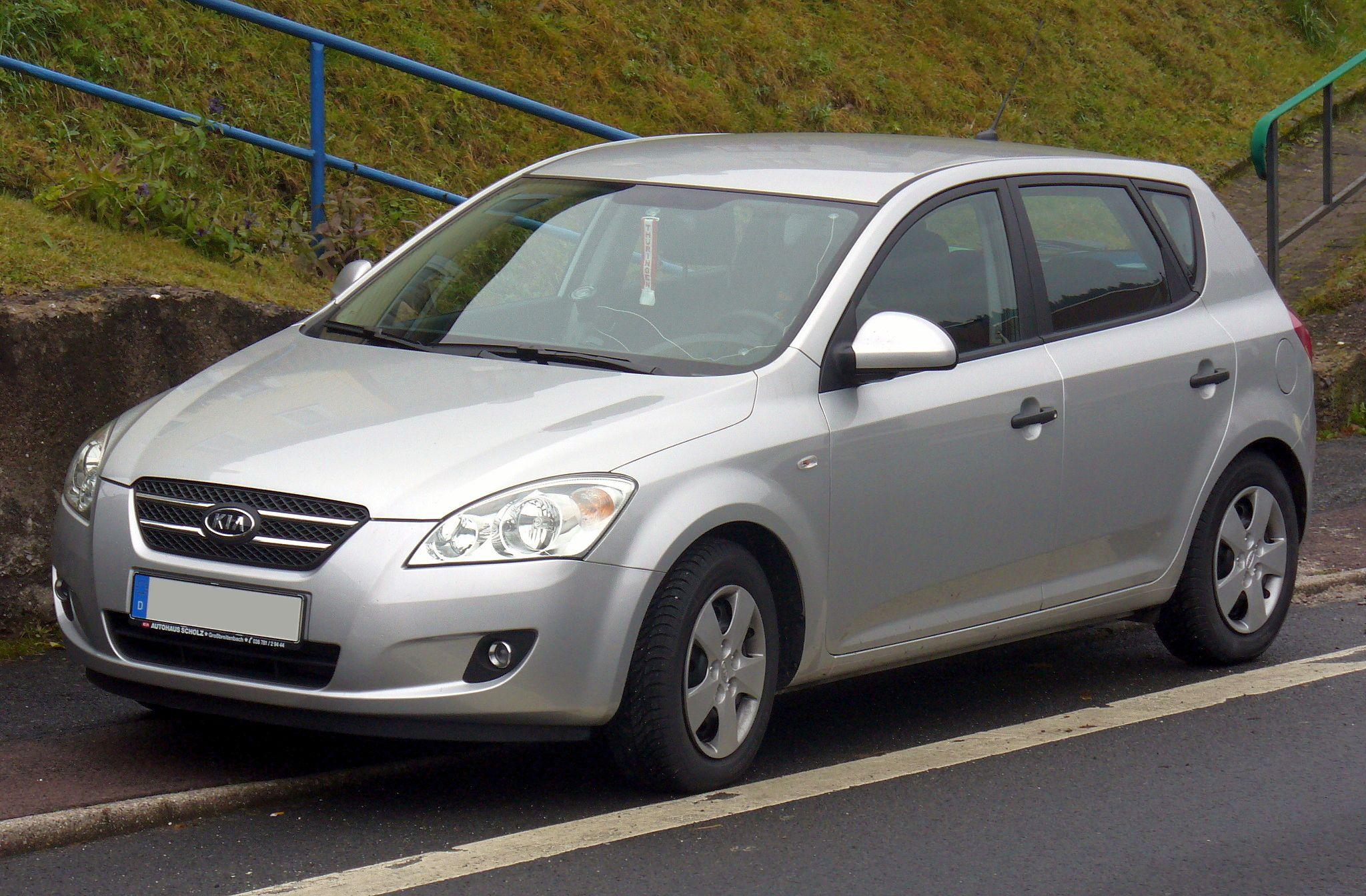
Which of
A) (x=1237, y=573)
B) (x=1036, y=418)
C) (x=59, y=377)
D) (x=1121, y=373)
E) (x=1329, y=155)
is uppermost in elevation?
(x=1329, y=155)

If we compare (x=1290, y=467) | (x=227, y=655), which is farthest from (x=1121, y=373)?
(x=227, y=655)

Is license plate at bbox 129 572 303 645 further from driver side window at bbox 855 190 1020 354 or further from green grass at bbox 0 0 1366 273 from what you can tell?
green grass at bbox 0 0 1366 273

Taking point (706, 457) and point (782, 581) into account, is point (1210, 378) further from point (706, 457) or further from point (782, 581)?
point (706, 457)

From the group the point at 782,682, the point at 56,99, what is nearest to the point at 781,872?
the point at 782,682

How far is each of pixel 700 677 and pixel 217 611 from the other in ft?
3.92

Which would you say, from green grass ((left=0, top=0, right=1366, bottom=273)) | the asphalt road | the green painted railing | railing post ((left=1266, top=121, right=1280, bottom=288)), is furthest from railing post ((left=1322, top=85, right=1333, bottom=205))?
the asphalt road

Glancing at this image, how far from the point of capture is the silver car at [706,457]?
4.35m

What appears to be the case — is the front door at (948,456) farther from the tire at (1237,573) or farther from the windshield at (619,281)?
the tire at (1237,573)

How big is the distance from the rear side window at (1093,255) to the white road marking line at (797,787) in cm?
124

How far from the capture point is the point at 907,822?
15.4 feet

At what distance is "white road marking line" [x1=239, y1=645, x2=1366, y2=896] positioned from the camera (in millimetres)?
4191

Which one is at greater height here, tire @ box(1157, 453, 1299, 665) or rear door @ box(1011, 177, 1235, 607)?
rear door @ box(1011, 177, 1235, 607)

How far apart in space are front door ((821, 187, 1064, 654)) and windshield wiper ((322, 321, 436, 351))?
1.21m

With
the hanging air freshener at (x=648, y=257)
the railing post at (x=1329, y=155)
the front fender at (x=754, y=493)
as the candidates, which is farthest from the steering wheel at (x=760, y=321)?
the railing post at (x=1329, y=155)
